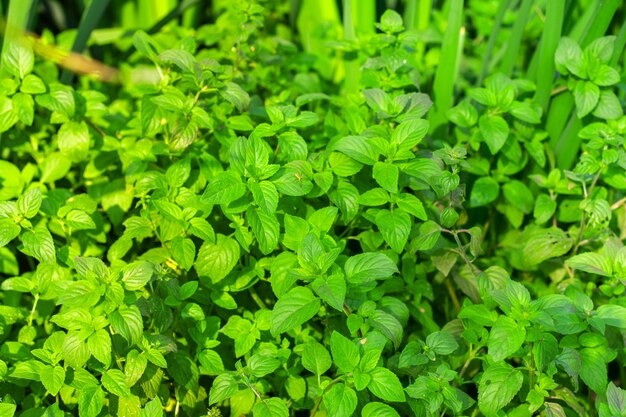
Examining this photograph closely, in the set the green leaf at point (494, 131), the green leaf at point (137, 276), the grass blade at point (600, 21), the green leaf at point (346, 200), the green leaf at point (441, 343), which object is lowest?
the green leaf at point (441, 343)

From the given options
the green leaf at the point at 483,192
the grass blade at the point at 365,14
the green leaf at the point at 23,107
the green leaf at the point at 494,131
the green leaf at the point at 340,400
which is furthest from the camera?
the grass blade at the point at 365,14

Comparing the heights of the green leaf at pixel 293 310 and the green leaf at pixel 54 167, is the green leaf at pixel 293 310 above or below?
above

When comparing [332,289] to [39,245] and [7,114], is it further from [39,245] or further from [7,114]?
[7,114]

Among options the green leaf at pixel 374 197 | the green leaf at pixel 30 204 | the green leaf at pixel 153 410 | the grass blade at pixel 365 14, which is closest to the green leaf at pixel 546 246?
the green leaf at pixel 374 197

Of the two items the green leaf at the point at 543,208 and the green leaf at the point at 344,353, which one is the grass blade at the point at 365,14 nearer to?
the green leaf at the point at 543,208

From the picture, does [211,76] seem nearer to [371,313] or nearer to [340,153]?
[340,153]

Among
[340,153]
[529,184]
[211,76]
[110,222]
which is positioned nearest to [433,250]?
[340,153]

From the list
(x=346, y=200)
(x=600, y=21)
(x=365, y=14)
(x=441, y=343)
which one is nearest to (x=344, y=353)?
(x=441, y=343)
